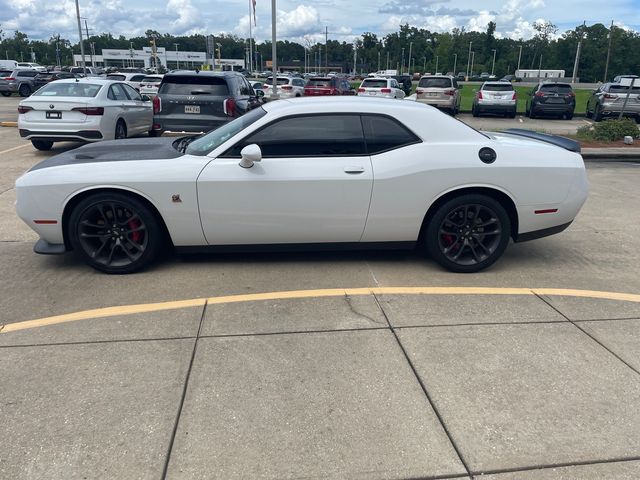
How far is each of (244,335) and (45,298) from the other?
1758 mm

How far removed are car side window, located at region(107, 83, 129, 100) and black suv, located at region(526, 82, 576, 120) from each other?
609 inches

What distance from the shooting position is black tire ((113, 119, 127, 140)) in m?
11.6

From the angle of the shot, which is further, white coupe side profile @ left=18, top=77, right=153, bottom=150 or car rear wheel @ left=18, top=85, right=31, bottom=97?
car rear wheel @ left=18, top=85, right=31, bottom=97

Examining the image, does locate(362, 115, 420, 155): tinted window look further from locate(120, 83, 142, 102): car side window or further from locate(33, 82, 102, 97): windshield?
locate(120, 83, 142, 102): car side window

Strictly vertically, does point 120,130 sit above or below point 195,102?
below

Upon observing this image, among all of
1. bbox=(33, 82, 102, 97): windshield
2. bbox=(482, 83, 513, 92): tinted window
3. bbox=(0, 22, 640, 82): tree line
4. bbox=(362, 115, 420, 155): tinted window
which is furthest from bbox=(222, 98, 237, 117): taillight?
bbox=(0, 22, 640, 82): tree line

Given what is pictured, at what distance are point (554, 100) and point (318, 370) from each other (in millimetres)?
20443

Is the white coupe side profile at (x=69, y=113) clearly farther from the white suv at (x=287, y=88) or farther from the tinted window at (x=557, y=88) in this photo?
the tinted window at (x=557, y=88)

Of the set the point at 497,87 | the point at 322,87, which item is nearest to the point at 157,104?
the point at 322,87

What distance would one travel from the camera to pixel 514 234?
199 inches

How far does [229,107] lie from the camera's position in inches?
431

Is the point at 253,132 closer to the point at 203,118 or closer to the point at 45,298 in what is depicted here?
the point at 45,298

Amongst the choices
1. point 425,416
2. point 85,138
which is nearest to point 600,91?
point 85,138

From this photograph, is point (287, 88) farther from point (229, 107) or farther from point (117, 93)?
point (229, 107)
